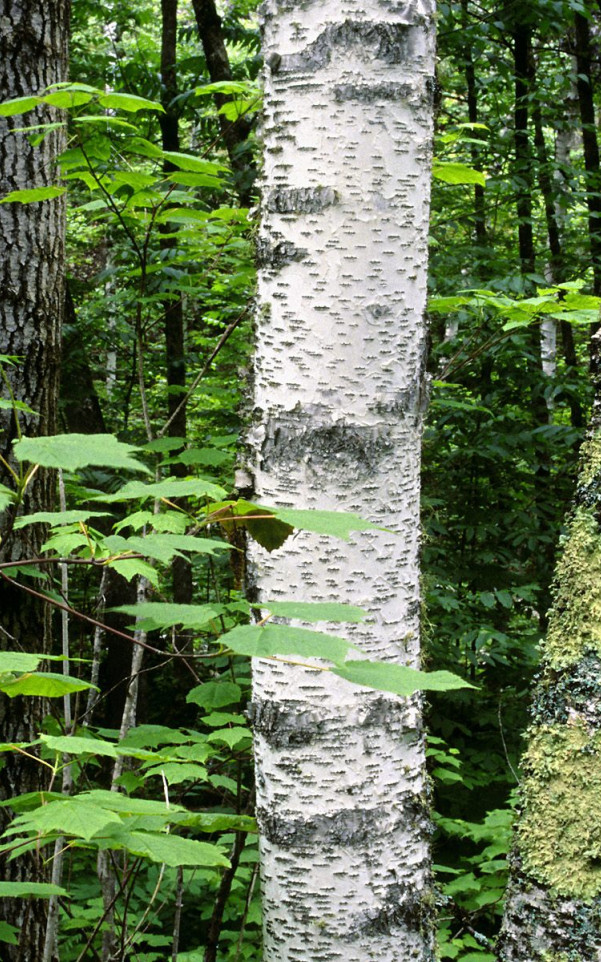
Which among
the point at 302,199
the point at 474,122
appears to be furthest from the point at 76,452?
the point at 474,122

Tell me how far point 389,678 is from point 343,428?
25.8 inches

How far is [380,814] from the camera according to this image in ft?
4.58

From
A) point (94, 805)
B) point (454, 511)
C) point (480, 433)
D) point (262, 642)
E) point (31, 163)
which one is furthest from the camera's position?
point (454, 511)

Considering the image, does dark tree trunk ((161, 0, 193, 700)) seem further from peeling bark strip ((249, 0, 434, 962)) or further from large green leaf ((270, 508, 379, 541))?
large green leaf ((270, 508, 379, 541))

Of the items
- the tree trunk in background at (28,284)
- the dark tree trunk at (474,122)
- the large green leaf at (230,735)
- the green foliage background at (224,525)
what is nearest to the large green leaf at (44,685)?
the green foliage background at (224,525)

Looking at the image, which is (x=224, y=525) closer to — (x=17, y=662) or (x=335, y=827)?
(x=17, y=662)

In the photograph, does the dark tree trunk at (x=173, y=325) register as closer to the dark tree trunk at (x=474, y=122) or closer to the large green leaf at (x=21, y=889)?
the dark tree trunk at (x=474, y=122)

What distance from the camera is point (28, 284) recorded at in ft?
8.38

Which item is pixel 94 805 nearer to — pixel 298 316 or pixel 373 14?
pixel 298 316

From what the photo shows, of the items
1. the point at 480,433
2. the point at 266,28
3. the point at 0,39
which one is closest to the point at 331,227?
the point at 266,28

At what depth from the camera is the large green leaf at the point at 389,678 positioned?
0.79 metres

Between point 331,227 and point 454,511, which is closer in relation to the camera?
point 331,227

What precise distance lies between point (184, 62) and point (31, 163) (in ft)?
11.4

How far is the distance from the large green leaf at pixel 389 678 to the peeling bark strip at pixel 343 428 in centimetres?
52
